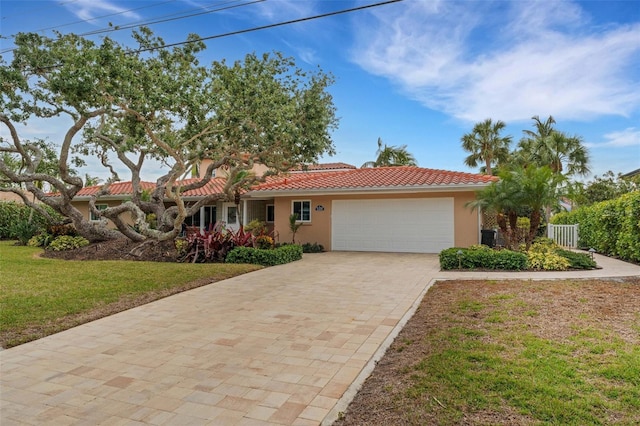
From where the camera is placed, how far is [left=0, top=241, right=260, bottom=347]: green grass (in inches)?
257

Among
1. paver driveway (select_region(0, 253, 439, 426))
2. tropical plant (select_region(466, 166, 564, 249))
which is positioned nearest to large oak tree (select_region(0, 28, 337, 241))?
paver driveway (select_region(0, 253, 439, 426))

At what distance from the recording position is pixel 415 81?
14.4m

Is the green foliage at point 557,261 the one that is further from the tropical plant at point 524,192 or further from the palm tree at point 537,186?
the palm tree at point 537,186

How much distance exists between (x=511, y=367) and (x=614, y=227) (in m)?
13.5

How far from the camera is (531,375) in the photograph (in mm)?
4023

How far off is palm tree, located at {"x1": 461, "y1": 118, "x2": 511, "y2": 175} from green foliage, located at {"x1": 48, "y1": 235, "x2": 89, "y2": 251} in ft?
94.0

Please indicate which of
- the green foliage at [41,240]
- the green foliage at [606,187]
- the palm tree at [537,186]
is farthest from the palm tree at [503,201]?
the green foliage at [606,187]

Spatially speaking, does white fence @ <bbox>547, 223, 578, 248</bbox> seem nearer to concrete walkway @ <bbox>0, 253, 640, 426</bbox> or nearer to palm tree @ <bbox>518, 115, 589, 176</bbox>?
palm tree @ <bbox>518, 115, 589, 176</bbox>

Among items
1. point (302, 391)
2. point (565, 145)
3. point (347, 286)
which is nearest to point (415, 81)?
point (347, 286)

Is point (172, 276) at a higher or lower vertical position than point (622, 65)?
lower

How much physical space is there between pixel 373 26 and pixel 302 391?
9.75 m

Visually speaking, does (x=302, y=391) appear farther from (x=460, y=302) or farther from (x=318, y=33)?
(x=318, y=33)

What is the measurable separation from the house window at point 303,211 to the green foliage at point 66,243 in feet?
30.7

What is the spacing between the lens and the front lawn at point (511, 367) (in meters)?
3.38
